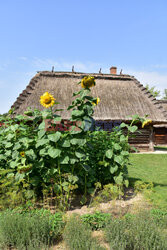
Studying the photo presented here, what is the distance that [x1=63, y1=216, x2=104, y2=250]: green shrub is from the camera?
6.68 feet

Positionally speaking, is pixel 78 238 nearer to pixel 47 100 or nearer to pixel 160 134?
pixel 47 100

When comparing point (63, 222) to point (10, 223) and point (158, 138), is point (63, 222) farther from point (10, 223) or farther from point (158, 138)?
point (158, 138)

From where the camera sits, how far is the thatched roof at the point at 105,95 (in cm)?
1192

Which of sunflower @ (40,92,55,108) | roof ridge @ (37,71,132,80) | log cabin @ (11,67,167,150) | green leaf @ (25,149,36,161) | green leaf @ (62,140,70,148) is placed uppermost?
roof ridge @ (37,71,132,80)

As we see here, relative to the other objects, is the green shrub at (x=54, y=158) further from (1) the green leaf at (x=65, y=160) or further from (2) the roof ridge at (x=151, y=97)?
(2) the roof ridge at (x=151, y=97)

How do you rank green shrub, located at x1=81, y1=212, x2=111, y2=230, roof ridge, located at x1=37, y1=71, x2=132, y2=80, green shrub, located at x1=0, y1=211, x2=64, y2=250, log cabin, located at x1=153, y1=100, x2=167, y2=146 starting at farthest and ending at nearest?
1. log cabin, located at x1=153, y1=100, x2=167, y2=146
2. roof ridge, located at x1=37, y1=71, x2=132, y2=80
3. green shrub, located at x1=81, y1=212, x2=111, y2=230
4. green shrub, located at x1=0, y1=211, x2=64, y2=250

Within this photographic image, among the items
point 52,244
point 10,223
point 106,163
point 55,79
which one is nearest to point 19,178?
point 10,223

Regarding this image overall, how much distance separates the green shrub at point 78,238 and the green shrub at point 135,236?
0.19 meters

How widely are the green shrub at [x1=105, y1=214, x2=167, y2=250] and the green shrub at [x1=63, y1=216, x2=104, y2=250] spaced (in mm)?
193

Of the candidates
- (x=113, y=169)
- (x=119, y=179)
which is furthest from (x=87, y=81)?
(x=119, y=179)

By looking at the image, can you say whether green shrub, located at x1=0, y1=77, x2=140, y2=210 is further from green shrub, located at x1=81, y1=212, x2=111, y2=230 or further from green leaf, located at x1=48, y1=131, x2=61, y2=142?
green shrub, located at x1=81, y1=212, x2=111, y2=230

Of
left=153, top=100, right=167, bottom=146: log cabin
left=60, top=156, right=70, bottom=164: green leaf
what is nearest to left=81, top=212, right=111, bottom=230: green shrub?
left=60, top=156, right=70, bottom=164: green leaf

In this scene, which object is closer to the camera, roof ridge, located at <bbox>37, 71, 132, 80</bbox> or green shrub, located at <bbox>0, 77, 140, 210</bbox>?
green shrub, located at <bbox>0, 77, 140, 210</bbox>

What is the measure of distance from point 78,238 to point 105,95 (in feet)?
38.5
